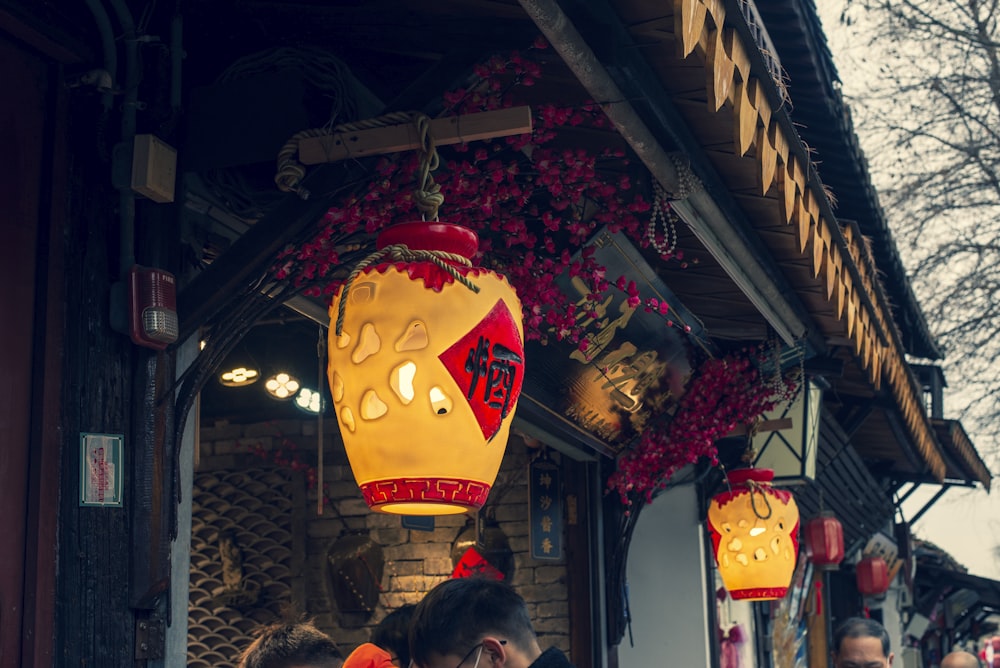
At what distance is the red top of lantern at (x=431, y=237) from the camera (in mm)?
2922

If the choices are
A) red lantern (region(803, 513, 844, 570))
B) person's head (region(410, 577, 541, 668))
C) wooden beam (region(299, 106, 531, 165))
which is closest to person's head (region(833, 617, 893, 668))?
person's head (region(410, 577, 541, 668))

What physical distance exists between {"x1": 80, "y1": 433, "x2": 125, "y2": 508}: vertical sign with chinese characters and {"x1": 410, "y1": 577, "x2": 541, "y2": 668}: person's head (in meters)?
0.85

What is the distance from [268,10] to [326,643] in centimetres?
184

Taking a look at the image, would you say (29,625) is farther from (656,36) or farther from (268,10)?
Result: (656,36)

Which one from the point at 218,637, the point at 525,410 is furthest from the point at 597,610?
the point at 218,637

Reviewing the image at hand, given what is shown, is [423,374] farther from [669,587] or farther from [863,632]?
[669,587]

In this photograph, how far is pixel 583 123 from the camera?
397cm

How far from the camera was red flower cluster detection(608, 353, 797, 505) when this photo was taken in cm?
666

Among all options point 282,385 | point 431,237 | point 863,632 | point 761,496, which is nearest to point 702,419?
point 761,496

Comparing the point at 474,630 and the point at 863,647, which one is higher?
the point at 474,630

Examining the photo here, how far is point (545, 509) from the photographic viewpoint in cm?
722

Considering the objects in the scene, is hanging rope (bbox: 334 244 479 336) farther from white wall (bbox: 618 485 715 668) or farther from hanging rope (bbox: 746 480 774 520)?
white wall (bbox: 618 485 715 668)

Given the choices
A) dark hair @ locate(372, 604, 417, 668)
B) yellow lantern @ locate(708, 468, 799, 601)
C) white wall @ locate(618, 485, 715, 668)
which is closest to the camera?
dark hair @ locate(372, 604, 417, 668)

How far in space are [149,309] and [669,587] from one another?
5.13m
